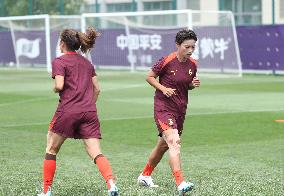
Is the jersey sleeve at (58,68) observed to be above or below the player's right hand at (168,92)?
above

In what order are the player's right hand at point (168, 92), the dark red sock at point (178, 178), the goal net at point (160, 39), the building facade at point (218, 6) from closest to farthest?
the dark red sock at point (178, 178) → the player's right hand at point (168, 92) → the goal net at point (160, 39) → the building facade at point (218, 6)

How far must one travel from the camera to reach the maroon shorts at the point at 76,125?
25.9ft

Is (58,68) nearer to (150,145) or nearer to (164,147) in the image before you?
(164,147)

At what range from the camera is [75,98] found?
7.92 metres

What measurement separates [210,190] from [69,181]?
1655 millimetres

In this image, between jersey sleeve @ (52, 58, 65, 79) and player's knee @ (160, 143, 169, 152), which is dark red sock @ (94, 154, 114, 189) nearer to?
jersey sleeve @ (52, 58, 65, 79)

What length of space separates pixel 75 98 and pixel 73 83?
0.14 m

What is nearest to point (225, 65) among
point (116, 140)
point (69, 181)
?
point (116, 140)

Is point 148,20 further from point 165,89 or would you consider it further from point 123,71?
point 165,89

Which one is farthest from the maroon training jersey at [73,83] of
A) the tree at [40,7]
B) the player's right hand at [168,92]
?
the tree at [40,7]

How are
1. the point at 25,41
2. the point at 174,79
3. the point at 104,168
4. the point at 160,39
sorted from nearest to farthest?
1. the point at 104,168
2. the point at 174,79
3. the point at 160,39
4. the point at 25,41

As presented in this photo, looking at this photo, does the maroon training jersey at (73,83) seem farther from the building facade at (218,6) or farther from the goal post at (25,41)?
the building facade at (218,6)

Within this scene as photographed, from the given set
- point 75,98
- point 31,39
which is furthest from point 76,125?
point 31,39


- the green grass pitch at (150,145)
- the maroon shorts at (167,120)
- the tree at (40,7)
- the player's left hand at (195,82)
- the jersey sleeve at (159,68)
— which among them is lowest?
the green grass pitch at (150,145)
